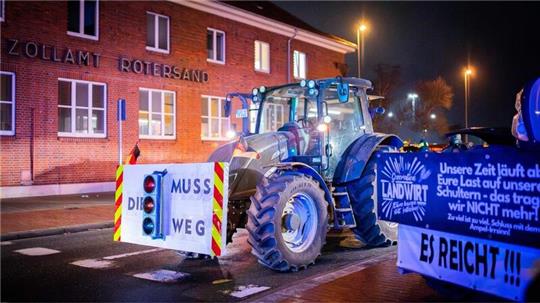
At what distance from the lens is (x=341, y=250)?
968cm

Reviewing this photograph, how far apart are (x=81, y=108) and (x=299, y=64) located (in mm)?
14101

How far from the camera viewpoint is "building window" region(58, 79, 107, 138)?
19.8 metres

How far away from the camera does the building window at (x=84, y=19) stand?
20.1 m

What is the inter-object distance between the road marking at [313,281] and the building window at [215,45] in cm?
1842

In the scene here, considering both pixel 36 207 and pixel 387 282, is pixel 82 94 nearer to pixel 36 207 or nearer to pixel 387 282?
pixel 36 207

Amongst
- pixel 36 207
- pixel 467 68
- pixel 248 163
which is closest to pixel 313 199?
pixel 248 163

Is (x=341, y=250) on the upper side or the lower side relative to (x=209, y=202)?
lower

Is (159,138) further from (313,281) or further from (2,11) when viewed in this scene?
(313,281)

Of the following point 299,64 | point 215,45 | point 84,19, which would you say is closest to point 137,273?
point 84,19

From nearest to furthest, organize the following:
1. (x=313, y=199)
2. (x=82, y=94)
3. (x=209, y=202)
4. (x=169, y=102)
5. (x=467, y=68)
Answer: (x=209, y=202) < (x=313, y=199) < (x=82, y=94) < (x=169, y=102) < (x=467, y=68)

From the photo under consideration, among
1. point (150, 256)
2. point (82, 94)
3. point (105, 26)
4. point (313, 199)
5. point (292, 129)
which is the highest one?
point (105, 26)

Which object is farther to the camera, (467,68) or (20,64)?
(467,68)

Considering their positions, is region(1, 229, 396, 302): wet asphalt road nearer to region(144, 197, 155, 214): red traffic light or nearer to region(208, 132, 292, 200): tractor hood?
region(144, 197, 155, 214): red traffic light

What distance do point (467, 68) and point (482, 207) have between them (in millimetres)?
38348
